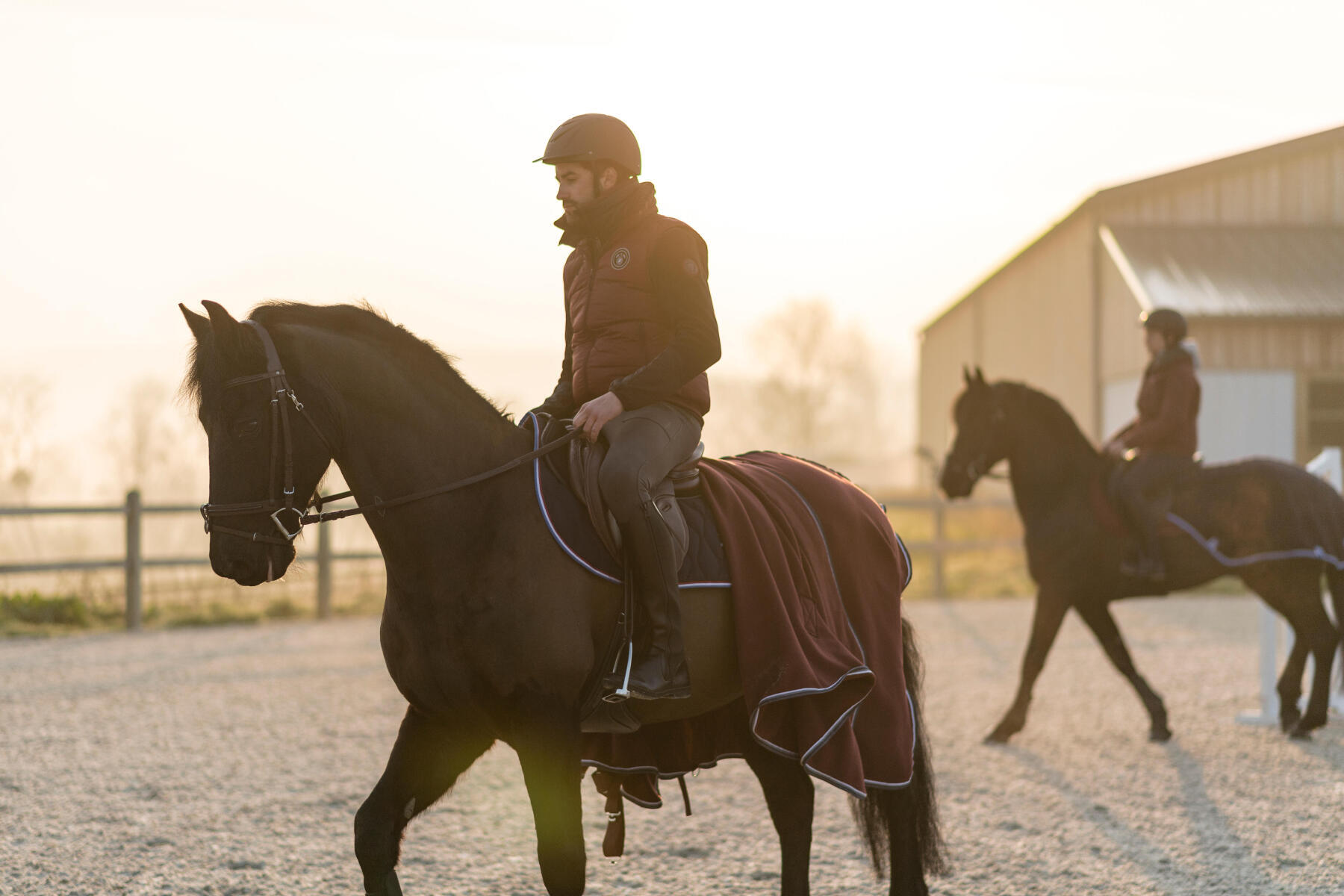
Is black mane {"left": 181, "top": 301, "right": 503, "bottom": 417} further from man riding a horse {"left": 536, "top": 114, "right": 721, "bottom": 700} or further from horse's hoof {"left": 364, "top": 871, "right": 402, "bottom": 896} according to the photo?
horse's hoof {"left": 364, "top": 871, "right": 402, "bottom": 896}

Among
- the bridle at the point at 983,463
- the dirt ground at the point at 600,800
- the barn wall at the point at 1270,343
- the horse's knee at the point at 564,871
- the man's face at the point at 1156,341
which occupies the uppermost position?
the barn wall at the point at 1270,343

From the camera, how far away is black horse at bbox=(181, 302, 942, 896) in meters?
3.03

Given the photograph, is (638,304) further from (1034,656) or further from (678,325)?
(1034,656)

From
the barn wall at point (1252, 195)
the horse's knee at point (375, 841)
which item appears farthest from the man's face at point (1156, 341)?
the barn wall at point (1252, 195)

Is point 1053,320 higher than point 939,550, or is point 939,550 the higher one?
point 1053,320

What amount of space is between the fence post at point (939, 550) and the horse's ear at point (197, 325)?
14.9m

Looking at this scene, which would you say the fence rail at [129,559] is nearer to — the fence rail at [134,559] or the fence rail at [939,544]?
the fence rail at [134,559]

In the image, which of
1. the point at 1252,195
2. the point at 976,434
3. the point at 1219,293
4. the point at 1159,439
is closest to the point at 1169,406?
the point at 1159,439

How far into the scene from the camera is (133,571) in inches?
530

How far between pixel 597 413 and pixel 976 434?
5.34 meters

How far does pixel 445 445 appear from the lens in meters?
3.38

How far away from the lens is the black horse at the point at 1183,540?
784 cm

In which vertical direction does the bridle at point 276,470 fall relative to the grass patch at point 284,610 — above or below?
above

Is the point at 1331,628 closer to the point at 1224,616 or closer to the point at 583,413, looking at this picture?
the point at 583,413
